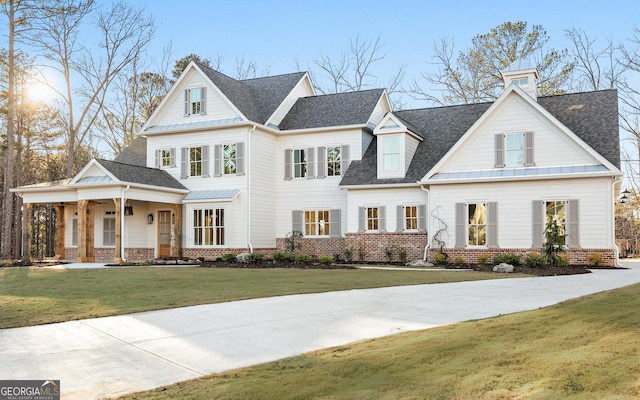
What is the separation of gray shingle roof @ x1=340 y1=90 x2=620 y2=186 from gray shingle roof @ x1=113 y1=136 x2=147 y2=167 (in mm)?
12104

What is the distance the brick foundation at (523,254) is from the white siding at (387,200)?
2347mm

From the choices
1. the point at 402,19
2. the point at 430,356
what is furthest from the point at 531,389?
the point at 402,19

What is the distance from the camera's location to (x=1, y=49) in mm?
32469

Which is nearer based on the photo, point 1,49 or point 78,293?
point 78,293

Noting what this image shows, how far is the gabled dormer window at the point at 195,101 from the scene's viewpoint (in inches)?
1125

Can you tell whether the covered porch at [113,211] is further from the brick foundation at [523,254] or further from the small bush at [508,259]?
the small bush at [508,259]

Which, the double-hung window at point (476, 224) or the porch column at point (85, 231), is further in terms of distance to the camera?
the porch column at point (85, 231)

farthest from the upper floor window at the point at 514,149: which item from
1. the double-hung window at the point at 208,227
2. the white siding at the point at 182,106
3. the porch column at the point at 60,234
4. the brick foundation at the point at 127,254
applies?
the porch column at the point at 60,234

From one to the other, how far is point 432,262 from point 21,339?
18135 mm

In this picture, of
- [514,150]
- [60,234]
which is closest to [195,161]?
[60,234]

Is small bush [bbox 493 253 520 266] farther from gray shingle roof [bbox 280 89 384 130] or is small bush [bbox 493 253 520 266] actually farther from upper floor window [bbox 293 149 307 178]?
upper floor window [bbox 293 149 307 178]

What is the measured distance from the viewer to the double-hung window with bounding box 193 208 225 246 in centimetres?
2747

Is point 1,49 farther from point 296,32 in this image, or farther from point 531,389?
point 531,389

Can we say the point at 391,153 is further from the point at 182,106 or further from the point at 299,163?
the point at 182,106
